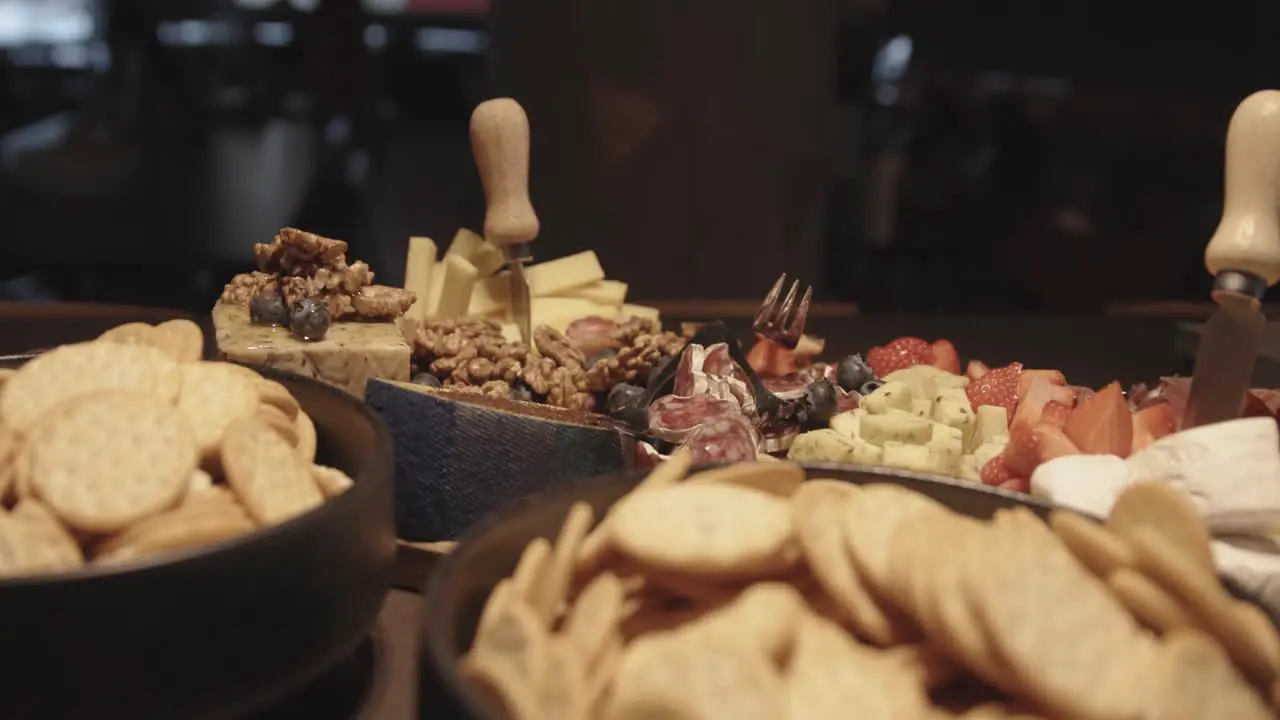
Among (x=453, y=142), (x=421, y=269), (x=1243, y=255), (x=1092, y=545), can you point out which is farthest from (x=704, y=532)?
(x=453, y=142)

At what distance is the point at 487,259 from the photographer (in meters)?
1.19

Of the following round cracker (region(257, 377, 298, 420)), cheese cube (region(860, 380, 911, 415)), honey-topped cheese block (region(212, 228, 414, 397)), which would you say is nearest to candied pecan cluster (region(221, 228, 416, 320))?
honey-topped cheese block (region(212, 228, 414, 397))

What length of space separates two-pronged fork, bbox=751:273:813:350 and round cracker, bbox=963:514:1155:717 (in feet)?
1.83

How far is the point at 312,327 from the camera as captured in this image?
2.96 ft

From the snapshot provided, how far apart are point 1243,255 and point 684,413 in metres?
0.41

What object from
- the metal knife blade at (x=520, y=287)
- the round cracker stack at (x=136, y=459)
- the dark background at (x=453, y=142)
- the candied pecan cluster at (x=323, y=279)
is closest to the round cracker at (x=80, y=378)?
the round cracker stack at (x=136, y=459)

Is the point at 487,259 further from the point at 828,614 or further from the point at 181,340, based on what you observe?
the point at 828,614

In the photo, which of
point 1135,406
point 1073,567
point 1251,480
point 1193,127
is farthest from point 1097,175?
point 1073,567

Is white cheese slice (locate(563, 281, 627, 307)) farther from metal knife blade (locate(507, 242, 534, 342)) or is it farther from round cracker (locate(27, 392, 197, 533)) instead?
round cracker (locate(27, 392, 197, 533))

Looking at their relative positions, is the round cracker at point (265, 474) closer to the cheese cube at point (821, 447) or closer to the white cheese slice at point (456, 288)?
the cheese cube at point (821, 447)

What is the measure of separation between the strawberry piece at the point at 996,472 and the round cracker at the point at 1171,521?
28 centimetres

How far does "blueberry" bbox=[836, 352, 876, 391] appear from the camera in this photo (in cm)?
104

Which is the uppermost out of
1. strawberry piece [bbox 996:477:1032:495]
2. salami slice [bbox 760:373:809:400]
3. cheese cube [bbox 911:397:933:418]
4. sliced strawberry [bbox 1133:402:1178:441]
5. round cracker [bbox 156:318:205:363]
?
round cracker [bbox 156:318:205:363]

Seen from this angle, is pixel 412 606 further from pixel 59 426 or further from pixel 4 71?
pixel 4 71
